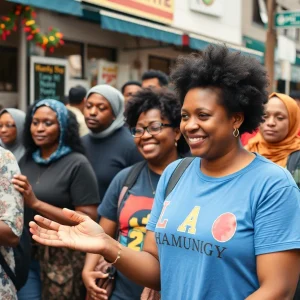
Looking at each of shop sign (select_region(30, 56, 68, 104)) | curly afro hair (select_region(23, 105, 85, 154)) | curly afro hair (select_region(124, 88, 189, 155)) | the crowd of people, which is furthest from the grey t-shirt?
shop sign (select_region(30, 56, 68, 104))

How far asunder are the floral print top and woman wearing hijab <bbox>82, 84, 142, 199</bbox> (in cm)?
151

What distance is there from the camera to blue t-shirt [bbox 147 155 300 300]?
1919 mm

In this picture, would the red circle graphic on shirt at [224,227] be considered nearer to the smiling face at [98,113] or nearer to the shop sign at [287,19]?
the smiling face at [98,113]

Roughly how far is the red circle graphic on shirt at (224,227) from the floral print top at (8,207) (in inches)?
53.4

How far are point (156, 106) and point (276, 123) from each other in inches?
52.9

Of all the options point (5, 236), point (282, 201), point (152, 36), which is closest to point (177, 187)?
point (282, 201)

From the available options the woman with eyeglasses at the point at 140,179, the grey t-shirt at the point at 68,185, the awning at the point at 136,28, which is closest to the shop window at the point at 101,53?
the awning at the point at 136,28

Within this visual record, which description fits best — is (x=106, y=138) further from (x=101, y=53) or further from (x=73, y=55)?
(x=101, y=53)

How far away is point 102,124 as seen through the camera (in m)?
4.80

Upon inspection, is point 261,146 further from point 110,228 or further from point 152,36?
point 152,36

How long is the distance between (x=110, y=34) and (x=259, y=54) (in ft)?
17.5

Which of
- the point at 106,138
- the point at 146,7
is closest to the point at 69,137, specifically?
the point at 106,138

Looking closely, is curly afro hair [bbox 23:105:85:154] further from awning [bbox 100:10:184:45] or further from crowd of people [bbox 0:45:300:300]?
awning [bbox 100:10:184:45]

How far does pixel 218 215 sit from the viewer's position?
200cm
